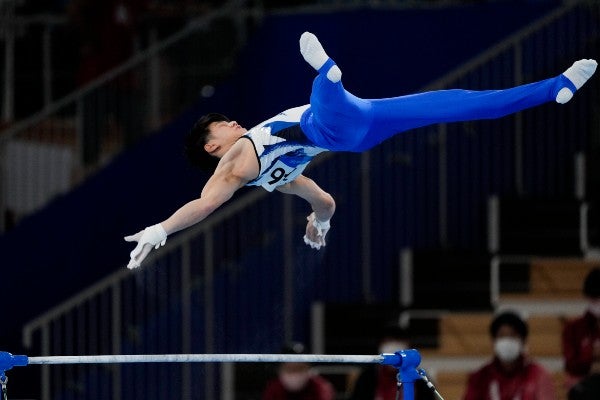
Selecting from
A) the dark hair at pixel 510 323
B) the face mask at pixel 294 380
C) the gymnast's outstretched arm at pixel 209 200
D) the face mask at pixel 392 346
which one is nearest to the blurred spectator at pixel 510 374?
the dark hair at pixel 510 323

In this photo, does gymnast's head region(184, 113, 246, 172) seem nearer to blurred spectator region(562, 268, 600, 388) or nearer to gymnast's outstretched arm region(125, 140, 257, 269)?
gymnast's outstretched arm region(125, 140, 257, 269)

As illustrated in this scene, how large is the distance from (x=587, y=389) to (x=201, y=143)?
2.77 meters

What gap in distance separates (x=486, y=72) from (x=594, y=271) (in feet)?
6.87

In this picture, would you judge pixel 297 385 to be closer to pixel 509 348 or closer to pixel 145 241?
pixel 509 348

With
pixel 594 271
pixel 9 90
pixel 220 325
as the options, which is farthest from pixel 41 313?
pixel 594 271

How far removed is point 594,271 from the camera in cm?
1055

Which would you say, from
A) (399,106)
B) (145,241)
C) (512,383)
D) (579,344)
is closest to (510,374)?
(512,383)

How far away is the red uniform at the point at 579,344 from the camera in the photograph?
412 inches

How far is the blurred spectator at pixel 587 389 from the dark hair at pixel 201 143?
2.63 m

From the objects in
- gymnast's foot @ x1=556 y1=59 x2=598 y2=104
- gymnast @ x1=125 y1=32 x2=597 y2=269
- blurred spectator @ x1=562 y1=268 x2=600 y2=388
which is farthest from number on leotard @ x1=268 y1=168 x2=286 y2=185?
blurred spectator @ x1=562 y1=268 x2=600 y2=388

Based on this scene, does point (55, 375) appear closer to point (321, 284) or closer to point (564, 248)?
point (321, 284)

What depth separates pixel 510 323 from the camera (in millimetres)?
10250

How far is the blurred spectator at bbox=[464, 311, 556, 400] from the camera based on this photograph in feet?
33.0

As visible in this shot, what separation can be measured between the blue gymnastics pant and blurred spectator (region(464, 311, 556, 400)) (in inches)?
98.4
